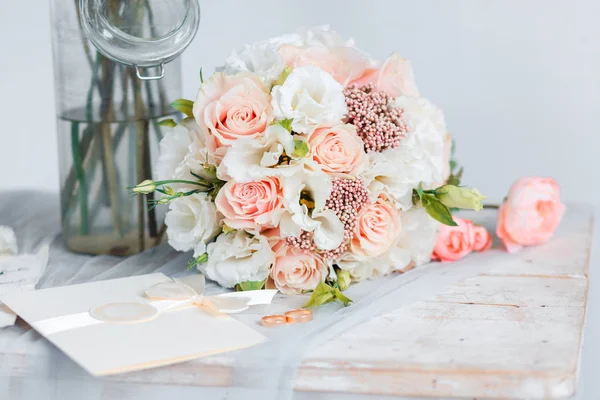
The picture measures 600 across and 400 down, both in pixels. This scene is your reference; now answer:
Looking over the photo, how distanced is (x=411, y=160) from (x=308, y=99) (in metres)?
0.16

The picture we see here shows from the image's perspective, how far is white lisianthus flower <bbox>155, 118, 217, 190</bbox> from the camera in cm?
96

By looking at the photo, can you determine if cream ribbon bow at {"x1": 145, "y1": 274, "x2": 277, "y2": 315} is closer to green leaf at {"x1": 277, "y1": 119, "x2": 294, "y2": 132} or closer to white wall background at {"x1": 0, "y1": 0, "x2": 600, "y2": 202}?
green leaf at {"x1": 277, "y1": 119, "x2": 294, "y2": 132}

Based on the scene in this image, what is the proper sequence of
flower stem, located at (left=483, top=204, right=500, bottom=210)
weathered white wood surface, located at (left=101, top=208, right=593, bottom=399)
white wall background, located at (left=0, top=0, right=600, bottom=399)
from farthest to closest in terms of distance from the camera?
1. white wall background, located at (left=0, top=0, right=600, bottom=399)
2. flower stem, located at (left=483, top=204, right=500, bottom=210)
3. weathered white wood surface, located at (left=101, top=208, right=593, bottom=399)

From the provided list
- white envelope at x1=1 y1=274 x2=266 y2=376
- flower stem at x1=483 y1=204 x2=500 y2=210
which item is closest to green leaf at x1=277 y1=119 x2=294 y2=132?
white envelope at x1=1 y1=274 x2=266 y2=376

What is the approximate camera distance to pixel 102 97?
3.46ft

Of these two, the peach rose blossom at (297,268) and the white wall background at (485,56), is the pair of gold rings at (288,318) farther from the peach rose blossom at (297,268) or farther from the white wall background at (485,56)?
the white wall background at (485,56)

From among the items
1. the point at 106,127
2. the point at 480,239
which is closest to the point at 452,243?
the point at 480,239

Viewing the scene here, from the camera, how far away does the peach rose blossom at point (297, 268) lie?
94 cm

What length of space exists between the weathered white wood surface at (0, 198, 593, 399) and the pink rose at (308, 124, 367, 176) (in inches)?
6.8

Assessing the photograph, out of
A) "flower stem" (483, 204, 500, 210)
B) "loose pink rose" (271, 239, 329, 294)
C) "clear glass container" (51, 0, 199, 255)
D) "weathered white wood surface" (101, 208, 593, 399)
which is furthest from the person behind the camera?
"flower stem" (483, 204, 500, 210)

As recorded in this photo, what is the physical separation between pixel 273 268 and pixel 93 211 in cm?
28

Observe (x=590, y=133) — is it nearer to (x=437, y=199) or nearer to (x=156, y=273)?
(x=437, y=199)

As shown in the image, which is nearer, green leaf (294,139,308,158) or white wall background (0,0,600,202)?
green leaf (294,139,308,158)

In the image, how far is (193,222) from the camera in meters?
0.98
